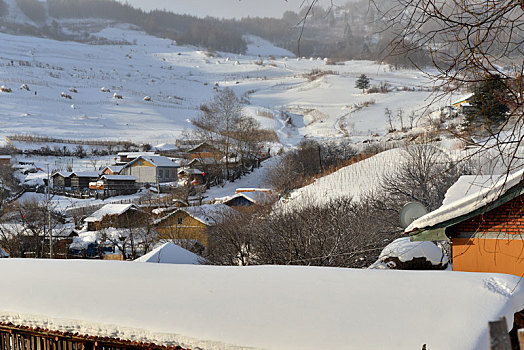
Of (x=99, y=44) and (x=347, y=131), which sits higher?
(x=99, y=44)

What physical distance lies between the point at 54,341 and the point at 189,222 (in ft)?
83.1

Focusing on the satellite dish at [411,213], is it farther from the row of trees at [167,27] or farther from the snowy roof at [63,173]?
the row of trees at [167,27]

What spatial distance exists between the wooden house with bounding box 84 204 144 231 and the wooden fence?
1073 inches

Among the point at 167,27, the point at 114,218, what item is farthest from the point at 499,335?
the point at 167,27

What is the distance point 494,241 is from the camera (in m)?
7.29

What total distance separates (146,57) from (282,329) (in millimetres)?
125397

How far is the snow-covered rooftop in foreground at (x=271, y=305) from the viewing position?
3318 mm

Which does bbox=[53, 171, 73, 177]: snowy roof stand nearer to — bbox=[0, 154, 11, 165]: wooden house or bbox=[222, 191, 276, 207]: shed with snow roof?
bbox=[0, 154, 11, 165]: wooden house

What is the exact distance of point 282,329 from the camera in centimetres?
346

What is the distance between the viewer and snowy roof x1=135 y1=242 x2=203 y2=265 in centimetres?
1808

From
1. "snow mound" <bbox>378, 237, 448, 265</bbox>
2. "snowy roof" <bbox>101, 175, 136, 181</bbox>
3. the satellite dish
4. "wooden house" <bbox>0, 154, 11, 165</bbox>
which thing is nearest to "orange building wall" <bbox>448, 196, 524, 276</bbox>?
"snow mound" <bbox>378, 237, 448, 265</bbox>

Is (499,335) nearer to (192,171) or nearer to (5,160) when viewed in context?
(192,171)

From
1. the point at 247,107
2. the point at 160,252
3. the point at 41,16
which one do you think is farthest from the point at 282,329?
the point at 41,16

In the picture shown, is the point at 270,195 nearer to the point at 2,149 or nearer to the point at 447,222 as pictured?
the point at 447,222
